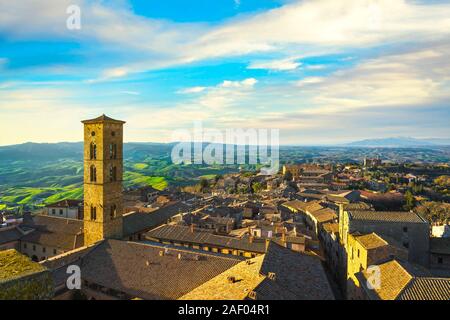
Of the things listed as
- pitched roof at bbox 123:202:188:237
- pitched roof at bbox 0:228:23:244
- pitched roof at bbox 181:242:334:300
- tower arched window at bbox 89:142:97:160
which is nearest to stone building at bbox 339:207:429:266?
pitched roof at bbox 181:242:334:300

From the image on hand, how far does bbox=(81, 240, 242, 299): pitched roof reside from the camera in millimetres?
21797

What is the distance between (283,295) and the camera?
17.1m

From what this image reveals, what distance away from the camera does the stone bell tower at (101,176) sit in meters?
31.3

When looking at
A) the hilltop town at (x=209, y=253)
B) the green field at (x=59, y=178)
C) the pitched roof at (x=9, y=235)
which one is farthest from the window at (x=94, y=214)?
the green field at (x=59, y=178)

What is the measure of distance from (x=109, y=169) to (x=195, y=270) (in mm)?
14048

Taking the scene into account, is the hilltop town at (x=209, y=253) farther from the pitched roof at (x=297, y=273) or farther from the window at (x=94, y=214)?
the window at (x=94, y=214)

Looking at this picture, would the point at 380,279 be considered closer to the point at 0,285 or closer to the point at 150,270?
the point at 150,270

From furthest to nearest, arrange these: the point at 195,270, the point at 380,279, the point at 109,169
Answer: the point at 109,169 → the point at 195,270 → the point at 380,279

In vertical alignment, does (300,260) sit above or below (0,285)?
below

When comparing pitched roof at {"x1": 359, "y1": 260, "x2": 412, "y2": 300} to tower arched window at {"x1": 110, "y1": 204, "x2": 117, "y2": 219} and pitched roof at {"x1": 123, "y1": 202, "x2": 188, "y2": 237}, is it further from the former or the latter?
pitched roof at {"x1": 123, "y1": 202, "x2": 188, "y2": 237}

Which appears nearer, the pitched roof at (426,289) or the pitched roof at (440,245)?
the pitched roof at (426,289)

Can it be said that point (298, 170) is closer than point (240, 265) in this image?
No

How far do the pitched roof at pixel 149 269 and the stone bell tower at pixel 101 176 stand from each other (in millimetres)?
4710
